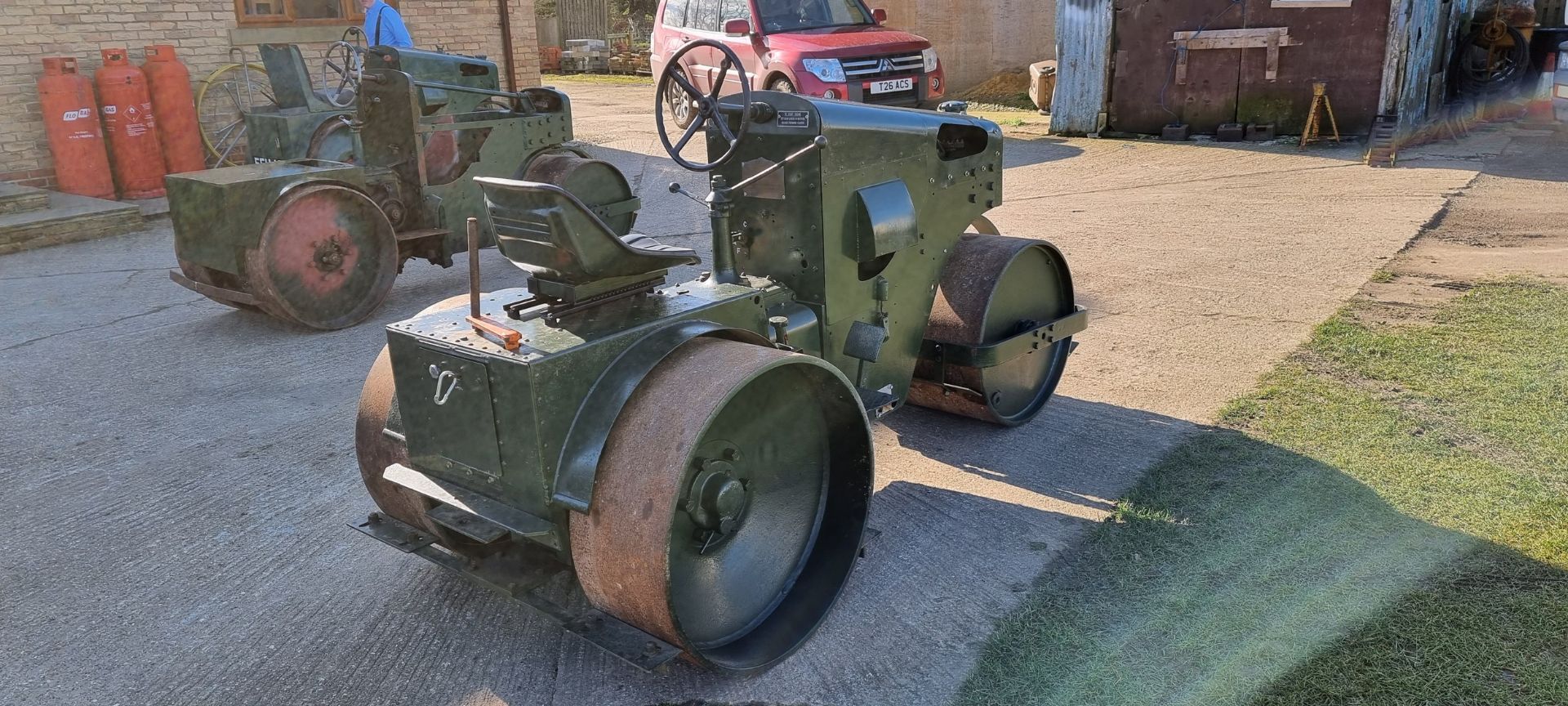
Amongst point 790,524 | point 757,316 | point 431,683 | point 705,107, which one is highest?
point 705,107

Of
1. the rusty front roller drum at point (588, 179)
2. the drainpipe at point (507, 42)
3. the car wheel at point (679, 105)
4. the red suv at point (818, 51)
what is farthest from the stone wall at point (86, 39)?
the rusty front roller drum at point (588, 179)

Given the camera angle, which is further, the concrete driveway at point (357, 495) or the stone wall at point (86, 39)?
the stone wall at point (86, 39)

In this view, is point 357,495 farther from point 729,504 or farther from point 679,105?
point 679,105

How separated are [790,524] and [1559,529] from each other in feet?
8.36

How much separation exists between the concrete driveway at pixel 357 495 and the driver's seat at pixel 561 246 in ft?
3.55

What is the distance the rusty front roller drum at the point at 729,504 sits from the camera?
8.93 ft

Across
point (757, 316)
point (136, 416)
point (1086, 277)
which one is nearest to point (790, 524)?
point (757, 316)

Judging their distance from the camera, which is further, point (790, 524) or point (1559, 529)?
point (1559, 529)

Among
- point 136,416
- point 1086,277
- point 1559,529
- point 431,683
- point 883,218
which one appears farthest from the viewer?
point 1086,277

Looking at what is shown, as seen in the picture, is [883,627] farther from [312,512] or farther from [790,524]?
[312,512]

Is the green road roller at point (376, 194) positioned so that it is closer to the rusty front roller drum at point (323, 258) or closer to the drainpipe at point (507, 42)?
the rusty front roller drum at point (323, 258)

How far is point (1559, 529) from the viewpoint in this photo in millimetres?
3637

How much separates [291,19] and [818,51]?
5909 mm

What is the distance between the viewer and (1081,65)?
13172 millimetres
